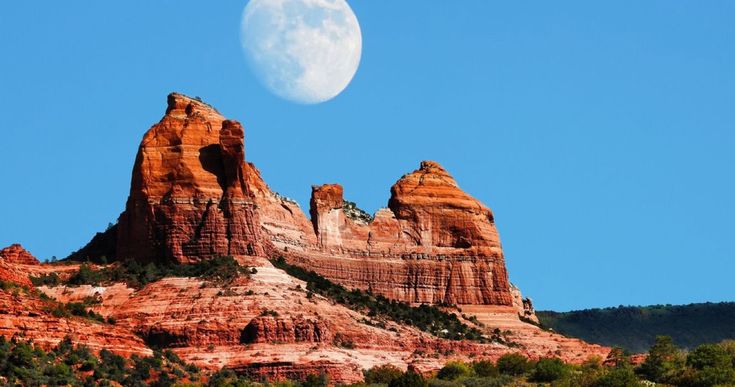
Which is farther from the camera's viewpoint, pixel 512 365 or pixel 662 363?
pixel 512 365

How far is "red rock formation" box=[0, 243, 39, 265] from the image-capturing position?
477ft

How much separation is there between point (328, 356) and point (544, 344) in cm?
3617

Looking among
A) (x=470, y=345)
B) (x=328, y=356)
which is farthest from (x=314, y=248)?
(x=328, y=356)

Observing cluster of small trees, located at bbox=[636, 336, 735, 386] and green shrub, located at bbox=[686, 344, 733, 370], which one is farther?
green shrub, located at bbox=[686, 344, 733, 370]

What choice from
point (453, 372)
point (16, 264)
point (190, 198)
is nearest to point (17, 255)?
point (16, 264)

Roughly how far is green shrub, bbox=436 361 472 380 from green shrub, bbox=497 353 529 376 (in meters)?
3.62

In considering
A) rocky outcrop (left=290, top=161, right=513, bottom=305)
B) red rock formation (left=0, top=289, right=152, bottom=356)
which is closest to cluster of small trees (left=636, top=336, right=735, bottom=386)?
rocky outcrop (left=290, top=161, right=513, bottom=305)

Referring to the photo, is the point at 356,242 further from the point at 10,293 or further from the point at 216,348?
the point at 10,293

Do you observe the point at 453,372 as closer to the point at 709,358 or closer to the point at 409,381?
the point at 409,381

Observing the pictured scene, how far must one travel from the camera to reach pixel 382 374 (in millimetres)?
134375

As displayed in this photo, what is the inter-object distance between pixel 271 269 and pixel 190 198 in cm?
760

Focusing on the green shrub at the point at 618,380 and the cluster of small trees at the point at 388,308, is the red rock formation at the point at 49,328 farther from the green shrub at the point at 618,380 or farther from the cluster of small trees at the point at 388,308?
the green shrub at the point at 618,380

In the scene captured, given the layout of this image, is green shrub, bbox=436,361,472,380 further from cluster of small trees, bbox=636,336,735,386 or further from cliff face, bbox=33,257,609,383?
cluster of small trees, bbox=636,336,735,386

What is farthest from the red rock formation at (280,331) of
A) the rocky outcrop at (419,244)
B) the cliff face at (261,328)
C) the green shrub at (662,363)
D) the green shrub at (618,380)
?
the rocky outcrop at (419,244)
